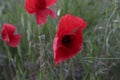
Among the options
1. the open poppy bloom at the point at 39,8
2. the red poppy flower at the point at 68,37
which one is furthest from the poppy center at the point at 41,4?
the red poppy flower at the point at 68,37

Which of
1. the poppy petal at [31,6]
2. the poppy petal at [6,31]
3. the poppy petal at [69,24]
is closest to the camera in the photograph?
the poppy petal at [69,24]

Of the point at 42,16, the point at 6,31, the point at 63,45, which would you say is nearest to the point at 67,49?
the point at 63,45

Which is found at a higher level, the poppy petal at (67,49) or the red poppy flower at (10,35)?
the poppy petal at (67,49)

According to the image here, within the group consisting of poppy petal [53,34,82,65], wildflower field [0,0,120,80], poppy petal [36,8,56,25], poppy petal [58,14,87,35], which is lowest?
wildflower field [0,0,120,80]

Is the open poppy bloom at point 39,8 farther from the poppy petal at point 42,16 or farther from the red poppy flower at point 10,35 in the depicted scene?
the red poppy flower at point 10,35

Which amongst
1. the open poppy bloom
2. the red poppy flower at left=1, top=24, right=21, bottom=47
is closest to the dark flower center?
the open poppy bloom

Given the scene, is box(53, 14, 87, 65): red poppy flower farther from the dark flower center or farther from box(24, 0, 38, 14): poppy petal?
box(24, 0, 38, 14): poppy petal

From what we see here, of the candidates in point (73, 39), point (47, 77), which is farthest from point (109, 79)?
point (73, 39)

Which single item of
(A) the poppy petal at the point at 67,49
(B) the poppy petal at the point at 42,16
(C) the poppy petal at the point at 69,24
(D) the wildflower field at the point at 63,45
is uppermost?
(C) the poppy petal at the point at 69,24

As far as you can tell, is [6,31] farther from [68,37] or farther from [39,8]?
[68,37]

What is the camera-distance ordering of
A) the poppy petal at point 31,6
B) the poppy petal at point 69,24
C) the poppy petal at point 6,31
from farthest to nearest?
the poppy petal at point 6,31 < the poppy petal at point 31,6 < the poppy petal at point 69,24
